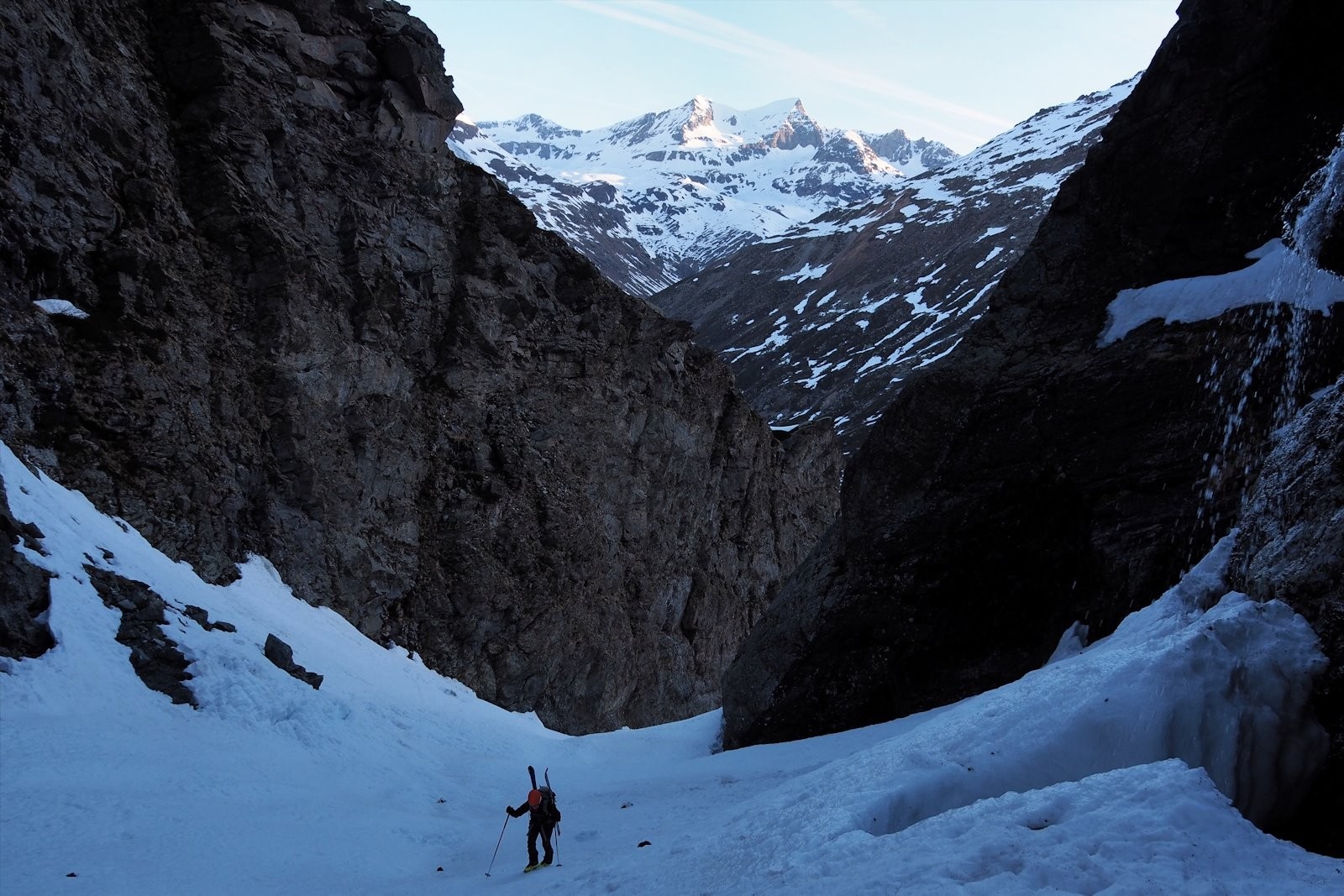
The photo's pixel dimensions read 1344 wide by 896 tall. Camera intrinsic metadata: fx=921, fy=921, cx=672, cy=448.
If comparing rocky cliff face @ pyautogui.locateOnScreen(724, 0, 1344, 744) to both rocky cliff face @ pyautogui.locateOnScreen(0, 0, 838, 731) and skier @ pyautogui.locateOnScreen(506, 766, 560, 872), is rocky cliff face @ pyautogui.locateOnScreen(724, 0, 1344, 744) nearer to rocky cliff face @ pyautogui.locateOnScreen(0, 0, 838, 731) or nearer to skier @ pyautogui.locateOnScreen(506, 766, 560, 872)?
skier @ pyautogui.locateOnScreen(506, 766, 560, 872)

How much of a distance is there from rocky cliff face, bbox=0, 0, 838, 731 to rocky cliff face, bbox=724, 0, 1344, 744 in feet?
44.6

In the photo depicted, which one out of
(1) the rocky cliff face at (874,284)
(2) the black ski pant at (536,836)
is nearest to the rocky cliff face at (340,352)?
(2) the black ski pant at (536,836)

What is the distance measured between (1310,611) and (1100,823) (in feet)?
9.28

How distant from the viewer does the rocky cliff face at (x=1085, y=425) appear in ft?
52.3

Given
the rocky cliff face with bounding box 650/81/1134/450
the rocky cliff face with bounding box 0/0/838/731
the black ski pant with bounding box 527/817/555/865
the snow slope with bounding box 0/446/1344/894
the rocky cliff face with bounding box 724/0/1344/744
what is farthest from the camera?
the rocky cliff face with bounding box 650/81/1134/450

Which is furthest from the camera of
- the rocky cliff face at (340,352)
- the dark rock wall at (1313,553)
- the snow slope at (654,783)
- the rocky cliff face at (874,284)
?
the rocky cliff face at (874,284)

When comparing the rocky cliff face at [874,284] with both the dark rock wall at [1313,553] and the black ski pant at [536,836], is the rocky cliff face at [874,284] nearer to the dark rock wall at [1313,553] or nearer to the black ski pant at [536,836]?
the dark rock wall at [1313,553]

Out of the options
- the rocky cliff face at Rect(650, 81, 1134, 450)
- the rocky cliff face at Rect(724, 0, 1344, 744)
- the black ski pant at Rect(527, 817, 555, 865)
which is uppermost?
the rocky cliff face at Rect(650, 81, 1134, 450)

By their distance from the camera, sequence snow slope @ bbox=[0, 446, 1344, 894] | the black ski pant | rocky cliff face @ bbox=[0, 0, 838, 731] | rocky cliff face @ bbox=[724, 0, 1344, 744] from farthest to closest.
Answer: rocky cliff face @ bbox=[0, 0, 838, 731] → rocky cliff face @ bbox=[724, 0, 1344, 744] → the black ski pant → snow slope @ bbox=[0, 446, 1344, 894]

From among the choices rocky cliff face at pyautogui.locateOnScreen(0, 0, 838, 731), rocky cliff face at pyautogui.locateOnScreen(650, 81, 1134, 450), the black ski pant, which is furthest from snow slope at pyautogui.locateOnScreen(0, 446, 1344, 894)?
rocky cliff face at pyautogui.locateOnScreen(650, 81, 1134, 450)

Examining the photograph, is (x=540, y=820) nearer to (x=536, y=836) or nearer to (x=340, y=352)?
(x=536, y=836)

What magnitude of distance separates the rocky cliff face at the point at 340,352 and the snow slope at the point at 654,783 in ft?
9.43

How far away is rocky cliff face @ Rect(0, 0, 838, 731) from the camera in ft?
68.2

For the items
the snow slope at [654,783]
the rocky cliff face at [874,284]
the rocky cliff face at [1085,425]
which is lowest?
the snow slope at [654,783]
